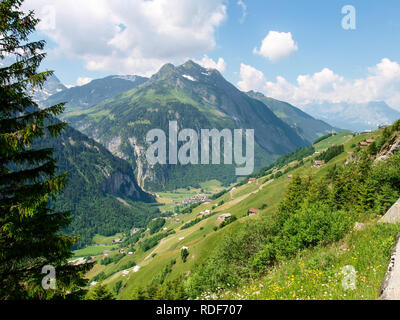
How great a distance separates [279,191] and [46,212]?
112 meters

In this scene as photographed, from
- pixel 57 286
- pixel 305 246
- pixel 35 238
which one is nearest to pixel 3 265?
pixel 35 238

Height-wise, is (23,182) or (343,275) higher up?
(23,182)

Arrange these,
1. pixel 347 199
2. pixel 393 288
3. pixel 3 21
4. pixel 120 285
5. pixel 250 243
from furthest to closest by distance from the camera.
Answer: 1. pixel 120 285
2. pixel 347 199
3. pixel 250 243
4. pixel 3 21
5. pixel 393 288

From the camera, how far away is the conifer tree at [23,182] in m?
10.0

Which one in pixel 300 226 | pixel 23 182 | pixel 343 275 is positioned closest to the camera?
pixel 343 275

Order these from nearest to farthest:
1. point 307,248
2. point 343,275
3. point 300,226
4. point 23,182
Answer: point 343,275
point 23,182
point 307,248
point 300,226

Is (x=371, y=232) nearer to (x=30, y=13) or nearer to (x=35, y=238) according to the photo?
(x=35, y=238)

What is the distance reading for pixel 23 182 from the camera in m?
11.0

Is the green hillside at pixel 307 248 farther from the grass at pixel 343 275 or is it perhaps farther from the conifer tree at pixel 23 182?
the conifer tree at pixel 23 182

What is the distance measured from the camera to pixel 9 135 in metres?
9.28

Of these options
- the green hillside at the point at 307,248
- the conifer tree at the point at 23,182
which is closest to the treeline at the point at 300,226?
the green hillside at the point at 307,248

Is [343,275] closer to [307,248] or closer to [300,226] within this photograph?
[307,248]

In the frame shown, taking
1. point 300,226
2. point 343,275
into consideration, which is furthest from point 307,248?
point 343,275

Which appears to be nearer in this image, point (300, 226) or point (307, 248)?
point (307, 248)
